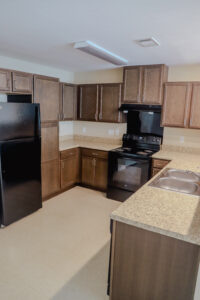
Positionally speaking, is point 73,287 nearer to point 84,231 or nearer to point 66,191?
point 84,231

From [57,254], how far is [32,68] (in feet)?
10.2

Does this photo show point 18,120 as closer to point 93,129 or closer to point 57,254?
point 57,254

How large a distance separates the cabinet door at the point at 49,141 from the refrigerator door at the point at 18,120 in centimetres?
36


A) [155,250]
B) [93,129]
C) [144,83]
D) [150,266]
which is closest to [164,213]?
[155,250]

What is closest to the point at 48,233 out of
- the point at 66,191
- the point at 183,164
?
the point at 66,191

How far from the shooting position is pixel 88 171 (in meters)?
4.35

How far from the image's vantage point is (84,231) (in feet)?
9.73

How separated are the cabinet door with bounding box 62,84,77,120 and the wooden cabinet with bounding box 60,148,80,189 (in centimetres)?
73

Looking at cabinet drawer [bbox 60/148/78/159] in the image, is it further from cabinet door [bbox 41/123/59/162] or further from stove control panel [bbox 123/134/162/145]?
stove control panel [bbox 123/134/162/145]

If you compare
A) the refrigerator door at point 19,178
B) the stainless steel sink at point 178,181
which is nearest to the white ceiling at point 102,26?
the refrigerator door at point 19,178

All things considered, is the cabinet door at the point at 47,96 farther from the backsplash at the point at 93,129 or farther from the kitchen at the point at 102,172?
the backsplash at the point at 93,129

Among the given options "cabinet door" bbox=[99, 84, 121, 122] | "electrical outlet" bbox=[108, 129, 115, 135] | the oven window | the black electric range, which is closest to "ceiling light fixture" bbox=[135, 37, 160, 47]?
the black electric range

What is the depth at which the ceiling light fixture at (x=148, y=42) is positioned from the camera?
7.50ft

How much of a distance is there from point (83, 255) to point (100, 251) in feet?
0.69
